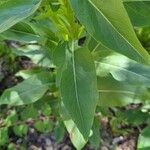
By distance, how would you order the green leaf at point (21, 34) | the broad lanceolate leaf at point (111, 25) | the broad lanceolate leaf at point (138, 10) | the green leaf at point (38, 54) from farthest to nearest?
1. the green leaf at point (38, 54)
2. the green leaf at point (21, 34)
3. the broad lanceolate leaf at point (138, 10)
4. the broad lanceolate leaf at point (111, 25)

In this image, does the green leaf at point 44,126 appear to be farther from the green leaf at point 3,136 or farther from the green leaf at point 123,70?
the green leaf at point 123,70

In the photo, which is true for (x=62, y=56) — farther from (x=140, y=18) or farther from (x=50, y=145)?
(x=50, y=145)

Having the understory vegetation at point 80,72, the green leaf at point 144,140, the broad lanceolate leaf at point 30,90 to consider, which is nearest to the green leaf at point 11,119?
the understory vegetation at point 80,72

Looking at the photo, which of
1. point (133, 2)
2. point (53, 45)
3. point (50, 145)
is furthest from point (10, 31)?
point (50, 145)

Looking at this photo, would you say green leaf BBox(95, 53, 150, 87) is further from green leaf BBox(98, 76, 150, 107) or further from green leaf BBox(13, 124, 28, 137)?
green leaf BBox(13, 124, 28, 137)

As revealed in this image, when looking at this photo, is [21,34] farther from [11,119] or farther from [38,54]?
[11,119]

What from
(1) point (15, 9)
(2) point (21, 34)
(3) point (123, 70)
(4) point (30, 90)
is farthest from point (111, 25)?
(4) point (30, 90)

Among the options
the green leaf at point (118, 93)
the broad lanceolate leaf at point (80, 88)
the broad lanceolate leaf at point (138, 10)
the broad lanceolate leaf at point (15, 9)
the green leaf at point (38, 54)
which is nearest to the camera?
the broad lanceolate leaf at point (15, 9)
